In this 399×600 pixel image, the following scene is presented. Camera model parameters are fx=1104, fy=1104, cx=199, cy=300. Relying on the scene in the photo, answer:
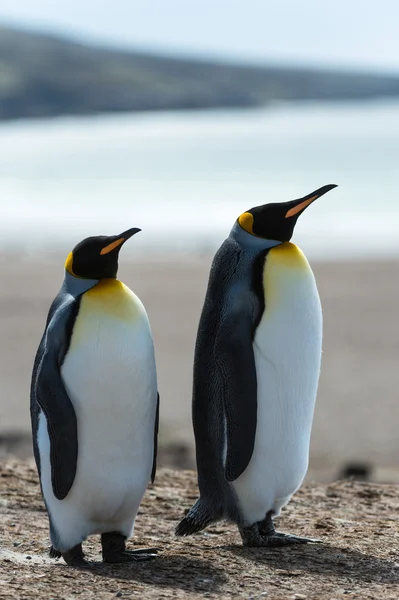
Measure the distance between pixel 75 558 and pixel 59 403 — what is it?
682mm

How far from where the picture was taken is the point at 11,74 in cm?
12538

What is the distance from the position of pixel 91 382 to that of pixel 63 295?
0.40 m

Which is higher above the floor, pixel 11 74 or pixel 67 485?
pixel 11 74

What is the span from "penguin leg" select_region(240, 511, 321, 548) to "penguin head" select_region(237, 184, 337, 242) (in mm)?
1180

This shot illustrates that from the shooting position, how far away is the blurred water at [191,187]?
25.1m

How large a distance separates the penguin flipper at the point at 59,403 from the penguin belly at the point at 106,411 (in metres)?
0.04

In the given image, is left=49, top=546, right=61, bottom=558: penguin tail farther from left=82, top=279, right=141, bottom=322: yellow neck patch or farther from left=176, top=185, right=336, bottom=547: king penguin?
left=82, top=279, right=141, bottom=322: yellow neck patch

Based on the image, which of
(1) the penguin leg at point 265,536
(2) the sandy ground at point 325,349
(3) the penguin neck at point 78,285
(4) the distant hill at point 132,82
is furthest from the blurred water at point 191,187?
(4) the distant hill at point 132,82

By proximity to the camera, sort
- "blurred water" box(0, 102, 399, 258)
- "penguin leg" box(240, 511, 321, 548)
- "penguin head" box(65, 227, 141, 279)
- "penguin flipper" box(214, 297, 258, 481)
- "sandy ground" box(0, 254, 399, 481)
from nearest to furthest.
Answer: "penguin head" box(65, 227, 141, 279) < "penguin flipper" box(214, 297, 258, 481) < "penguin leg" box(240, 511, 321, 548) < "sandy ground" box(0, 254, 399, 481) < "blurred water" box(0, 102, 399, 258)

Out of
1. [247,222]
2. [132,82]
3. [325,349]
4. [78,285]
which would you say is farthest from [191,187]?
[132,82]

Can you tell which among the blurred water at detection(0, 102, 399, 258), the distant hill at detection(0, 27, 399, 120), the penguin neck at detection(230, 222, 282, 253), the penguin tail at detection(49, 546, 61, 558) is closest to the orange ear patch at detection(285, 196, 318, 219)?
the penguin neck at detection(230, 222, 282, 253)

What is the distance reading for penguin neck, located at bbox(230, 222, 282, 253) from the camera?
459 cm

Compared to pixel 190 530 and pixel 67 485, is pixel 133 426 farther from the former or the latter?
pixel 190 530

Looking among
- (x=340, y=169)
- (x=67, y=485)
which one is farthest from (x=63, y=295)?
(x=340, y=169)
